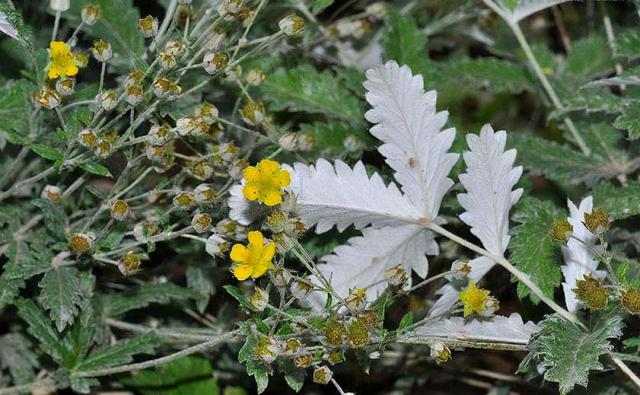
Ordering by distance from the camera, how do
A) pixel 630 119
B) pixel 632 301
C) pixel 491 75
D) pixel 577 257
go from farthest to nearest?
1. pixel 491 75
2. pixel 630 119
3. pixel 577 257
4. pixel 632 301

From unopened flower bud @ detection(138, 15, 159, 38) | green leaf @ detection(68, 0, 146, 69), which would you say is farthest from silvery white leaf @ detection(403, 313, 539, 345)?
green leaf @ detection(68, 0, 146, 69)

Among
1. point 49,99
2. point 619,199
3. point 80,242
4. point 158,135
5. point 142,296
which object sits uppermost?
point 49,99

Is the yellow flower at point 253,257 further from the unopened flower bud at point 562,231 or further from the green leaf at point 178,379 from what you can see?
the green leaf at point 178,379

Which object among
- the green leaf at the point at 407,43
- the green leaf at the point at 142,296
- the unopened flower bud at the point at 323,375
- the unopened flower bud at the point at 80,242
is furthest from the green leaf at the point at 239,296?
the green leaf at the point at 407,43

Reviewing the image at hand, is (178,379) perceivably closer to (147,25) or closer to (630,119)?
(147,25)

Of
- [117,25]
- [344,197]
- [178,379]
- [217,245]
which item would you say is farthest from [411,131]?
[178,379]

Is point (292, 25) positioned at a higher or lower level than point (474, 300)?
higher

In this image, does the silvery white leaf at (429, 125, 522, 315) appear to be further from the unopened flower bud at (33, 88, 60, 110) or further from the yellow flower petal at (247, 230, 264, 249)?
the unopened flower bud at (33, 88, 60, 110)
